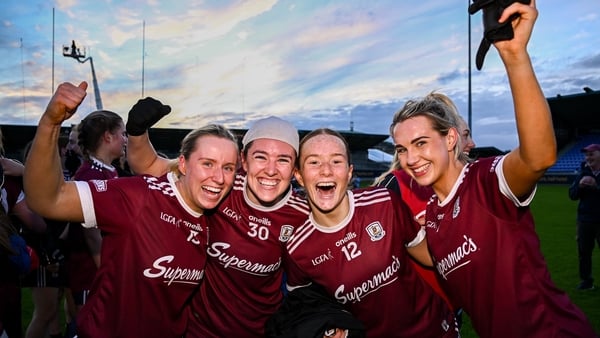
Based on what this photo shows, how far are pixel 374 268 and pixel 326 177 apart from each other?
0.62 meters

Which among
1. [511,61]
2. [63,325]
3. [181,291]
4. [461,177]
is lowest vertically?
[63,325]

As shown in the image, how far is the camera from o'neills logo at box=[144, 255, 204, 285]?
8.28ft

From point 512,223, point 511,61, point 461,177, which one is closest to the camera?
point 511,61

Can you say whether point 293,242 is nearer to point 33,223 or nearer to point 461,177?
point 461,177

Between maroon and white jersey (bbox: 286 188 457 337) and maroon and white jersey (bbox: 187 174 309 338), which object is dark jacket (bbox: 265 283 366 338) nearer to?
maroon and white jersey (bbox: 286 188 457 337)

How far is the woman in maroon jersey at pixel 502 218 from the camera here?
1.80m

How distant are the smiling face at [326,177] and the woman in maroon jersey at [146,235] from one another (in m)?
0.51

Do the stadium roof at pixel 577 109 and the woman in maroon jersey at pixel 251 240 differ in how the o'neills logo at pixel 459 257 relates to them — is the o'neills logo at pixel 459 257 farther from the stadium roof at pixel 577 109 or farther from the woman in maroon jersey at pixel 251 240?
the stadium roof at pixel 577 109

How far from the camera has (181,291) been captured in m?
2.67

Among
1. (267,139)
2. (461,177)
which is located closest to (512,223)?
(461,177)

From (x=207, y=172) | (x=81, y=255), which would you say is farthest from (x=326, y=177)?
(x=81, y=255)

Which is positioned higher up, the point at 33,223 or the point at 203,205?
the point at 203,205

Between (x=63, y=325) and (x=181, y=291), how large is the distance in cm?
410

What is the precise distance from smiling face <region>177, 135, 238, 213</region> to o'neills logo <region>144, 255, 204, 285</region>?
359 millimetres
